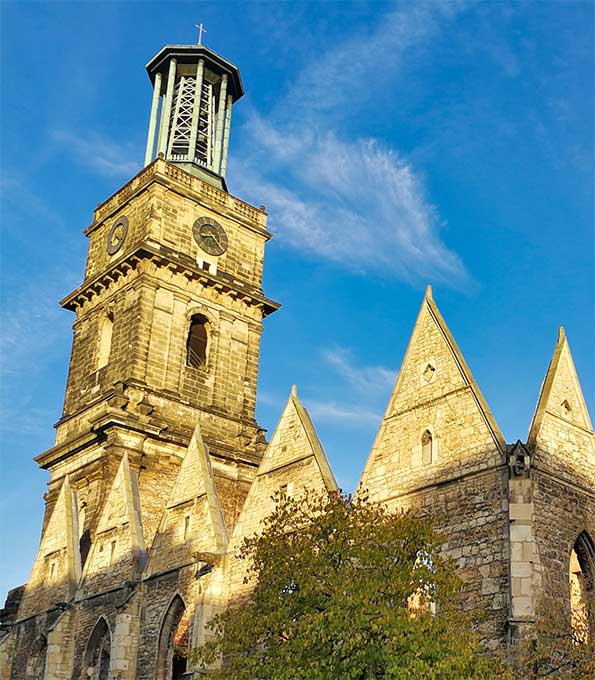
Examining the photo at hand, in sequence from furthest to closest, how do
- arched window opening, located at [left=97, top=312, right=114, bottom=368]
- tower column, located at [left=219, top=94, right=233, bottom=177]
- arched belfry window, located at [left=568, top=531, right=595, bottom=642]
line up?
tower column, located at [left=219, top=94, right=233, bottom=177] < arched window opening, located at [left=97, top=312, right=114, bottom=368] < arched belfry window, located at [left=568, top=531, right=595, bottom=642]

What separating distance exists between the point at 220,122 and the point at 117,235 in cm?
853

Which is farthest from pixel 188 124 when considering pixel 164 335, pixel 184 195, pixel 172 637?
pixel 172 637

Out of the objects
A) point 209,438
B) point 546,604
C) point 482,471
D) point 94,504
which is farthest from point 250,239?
point 546,604

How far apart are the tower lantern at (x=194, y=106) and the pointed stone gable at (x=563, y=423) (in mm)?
25401

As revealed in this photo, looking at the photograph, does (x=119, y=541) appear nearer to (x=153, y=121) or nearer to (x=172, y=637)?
(x=172, y=637)

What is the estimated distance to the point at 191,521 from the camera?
1029 inches

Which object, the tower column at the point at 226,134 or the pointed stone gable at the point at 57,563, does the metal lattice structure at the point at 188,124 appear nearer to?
the tower column at the point at 226,134

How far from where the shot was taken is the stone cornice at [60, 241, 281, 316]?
3831 cm

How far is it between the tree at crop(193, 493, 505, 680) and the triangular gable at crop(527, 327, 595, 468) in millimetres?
3624

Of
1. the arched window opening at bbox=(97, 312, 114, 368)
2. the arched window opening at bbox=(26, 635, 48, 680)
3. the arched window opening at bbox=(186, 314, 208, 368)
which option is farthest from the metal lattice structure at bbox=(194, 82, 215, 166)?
the arched window opening at bbox=(26, 635, 48, 680)

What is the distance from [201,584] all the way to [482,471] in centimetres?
771

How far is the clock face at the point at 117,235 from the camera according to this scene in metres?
40.8

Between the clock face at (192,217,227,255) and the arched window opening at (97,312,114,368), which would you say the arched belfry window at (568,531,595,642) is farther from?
the clock face at (192,217,227,255)

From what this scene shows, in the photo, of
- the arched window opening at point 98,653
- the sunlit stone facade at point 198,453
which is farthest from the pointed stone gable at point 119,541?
the arched window opening at point 98,653
